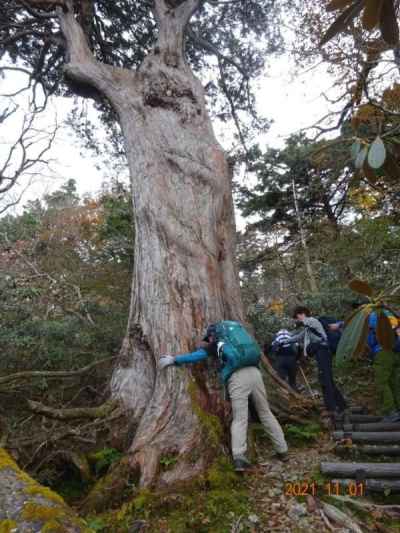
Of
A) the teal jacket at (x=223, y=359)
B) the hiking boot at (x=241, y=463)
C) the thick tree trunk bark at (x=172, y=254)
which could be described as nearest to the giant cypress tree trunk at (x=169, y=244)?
the thick tree trunk bark at (x=172, y=254)

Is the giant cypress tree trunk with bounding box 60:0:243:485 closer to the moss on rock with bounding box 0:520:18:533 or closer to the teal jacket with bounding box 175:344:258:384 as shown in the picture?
the teal jacket with bounding box 175:344:258:384

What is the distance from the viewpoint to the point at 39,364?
4809 mm

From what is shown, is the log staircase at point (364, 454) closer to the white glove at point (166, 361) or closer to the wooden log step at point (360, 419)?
the wooden log step at point (360, 419)

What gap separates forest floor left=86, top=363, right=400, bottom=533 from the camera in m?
2.26

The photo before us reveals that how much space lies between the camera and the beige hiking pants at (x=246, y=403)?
2965 millimetres

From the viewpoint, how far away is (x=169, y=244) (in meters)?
3.88

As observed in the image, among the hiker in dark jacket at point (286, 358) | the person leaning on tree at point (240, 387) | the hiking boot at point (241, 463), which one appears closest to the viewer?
the hiking boot at point (241, 463)

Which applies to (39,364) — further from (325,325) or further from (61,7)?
(61,7)

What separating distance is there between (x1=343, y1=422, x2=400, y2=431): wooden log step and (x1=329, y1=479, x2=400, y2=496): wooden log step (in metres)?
0.85

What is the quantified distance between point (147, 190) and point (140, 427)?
8.63 feet

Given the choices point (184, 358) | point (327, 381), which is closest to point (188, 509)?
point (184, 358)

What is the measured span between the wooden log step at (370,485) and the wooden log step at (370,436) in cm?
60

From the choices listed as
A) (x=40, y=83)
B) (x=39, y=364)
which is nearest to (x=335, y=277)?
(x=39, y=364)
